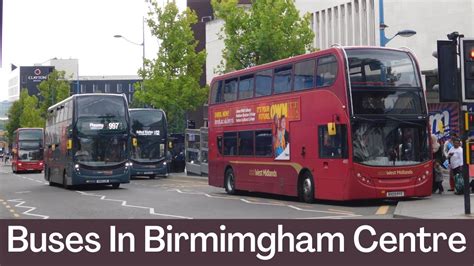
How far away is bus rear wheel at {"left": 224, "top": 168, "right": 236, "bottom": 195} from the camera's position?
80.0 ft

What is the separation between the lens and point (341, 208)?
18.1 metres

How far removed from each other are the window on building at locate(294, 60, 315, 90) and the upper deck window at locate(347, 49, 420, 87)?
144cm

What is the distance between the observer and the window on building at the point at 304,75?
763 inches

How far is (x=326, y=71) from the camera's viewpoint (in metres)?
18.7

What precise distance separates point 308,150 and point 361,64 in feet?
9.32

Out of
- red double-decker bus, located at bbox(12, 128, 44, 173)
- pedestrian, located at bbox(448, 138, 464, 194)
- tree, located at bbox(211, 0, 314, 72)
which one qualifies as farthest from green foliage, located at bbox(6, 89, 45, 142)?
pedestrian, located at bbox(448, 138, 464, 194)

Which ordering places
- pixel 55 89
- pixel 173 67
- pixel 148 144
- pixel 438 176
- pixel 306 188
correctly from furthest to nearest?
pixel 55 89
pixel 173 67
pixel 148 144
pixel 438 176
pixel 306 188

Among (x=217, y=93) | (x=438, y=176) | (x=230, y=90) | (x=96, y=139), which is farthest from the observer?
(x=96, y=139)

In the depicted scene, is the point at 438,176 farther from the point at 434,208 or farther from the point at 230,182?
the point at 230,182

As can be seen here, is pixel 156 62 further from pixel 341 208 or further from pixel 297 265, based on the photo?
pixel 297 265

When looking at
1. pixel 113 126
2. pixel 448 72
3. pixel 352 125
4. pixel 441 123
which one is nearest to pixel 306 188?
pixel 352 125

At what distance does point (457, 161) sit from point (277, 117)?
527cm

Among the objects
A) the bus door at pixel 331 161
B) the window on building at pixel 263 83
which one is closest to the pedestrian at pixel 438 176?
the bus door at pixel 331 161

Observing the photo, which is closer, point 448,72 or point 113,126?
point 448,72
